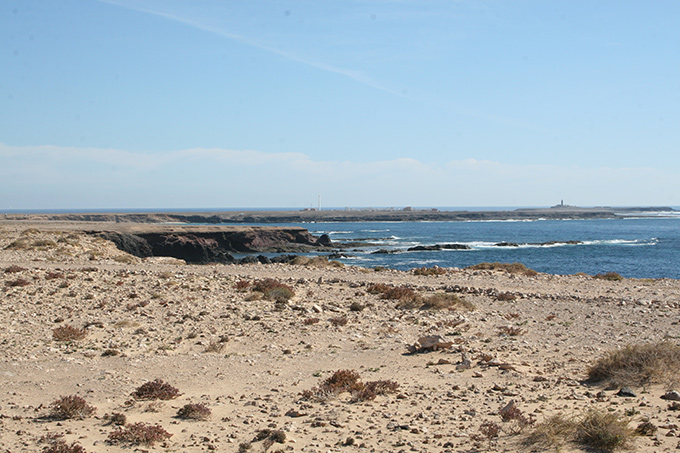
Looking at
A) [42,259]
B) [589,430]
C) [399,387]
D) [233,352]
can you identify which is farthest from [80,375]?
[42,259]

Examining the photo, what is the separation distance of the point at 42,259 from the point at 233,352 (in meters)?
24.6

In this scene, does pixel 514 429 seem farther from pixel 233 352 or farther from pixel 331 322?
pixel 331 322

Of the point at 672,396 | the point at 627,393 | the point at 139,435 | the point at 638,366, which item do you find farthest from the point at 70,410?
the point at 638,366

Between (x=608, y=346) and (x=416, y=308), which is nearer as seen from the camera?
(x=608, y=346)

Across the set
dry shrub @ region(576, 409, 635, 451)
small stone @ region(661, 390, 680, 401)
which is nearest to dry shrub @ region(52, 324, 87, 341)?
dry shrub @ region(576, 409, 635, 451)

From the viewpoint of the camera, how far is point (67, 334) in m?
14.0

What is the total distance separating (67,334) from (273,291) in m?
7.81

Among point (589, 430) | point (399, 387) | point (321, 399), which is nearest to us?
point (589, 430)

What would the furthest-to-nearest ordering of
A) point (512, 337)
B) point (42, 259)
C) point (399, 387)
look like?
point (42, 259), point (512, 337), point (399, 387)

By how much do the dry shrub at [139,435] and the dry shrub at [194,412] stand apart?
2.42 ft

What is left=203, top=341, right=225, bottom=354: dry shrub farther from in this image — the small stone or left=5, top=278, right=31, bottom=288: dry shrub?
left=5, top=278, right=31, bottom=288: dry shrub

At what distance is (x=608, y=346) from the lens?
13.3m

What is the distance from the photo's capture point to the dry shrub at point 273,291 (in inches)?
773

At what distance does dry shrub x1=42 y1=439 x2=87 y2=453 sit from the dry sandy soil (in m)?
0.16
